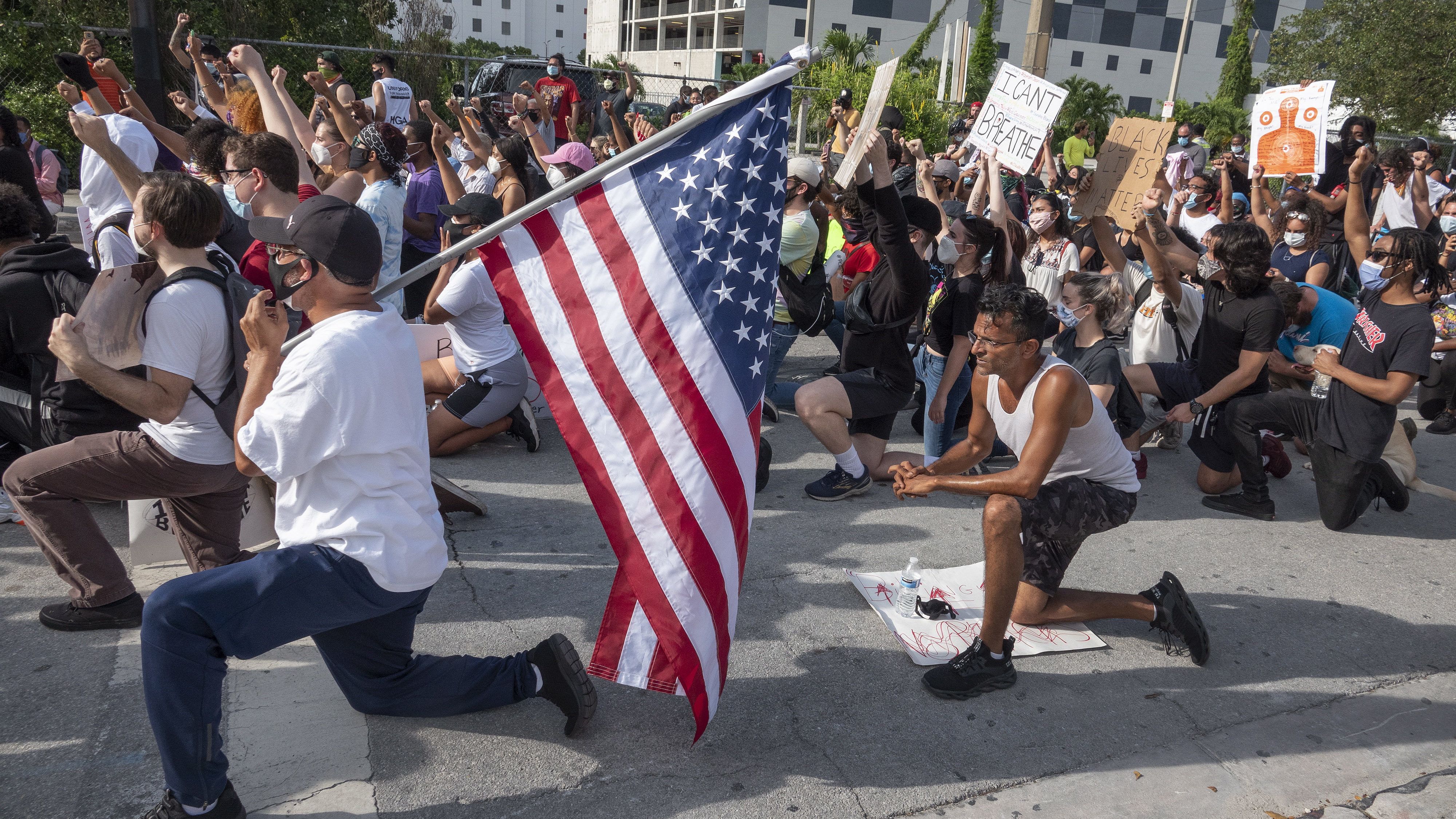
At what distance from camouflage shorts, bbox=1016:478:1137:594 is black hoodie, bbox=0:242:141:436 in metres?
3.75

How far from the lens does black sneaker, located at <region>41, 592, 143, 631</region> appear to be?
3.67 metres

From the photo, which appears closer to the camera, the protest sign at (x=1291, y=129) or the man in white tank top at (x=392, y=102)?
the protest sign at (x=1291, y=129)

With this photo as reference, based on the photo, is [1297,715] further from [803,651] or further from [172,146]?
[172,146]

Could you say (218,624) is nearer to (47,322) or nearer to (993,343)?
(47,322)

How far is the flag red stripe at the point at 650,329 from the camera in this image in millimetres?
2891

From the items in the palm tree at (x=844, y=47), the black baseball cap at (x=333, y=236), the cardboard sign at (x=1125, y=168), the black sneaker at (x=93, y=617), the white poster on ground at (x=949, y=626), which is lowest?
the white poster on ground at (x=949, y=626)

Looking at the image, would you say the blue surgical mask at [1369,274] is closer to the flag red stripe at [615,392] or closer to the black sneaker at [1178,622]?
the black sneaker at [1178,622]

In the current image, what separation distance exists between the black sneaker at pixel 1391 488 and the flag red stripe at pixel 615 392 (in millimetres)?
4826

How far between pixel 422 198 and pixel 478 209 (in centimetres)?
268

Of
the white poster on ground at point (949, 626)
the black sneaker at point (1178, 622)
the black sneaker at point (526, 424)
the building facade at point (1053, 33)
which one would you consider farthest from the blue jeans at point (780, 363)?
A: the building facade at point (1053, 33)

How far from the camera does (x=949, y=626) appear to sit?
419 cm

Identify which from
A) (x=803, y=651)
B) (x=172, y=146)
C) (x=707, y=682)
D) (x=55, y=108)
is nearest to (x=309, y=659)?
(x=707, y=682)

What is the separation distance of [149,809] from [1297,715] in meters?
4.00

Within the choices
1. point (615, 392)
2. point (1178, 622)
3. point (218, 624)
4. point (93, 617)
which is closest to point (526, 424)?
point (93, 617)
